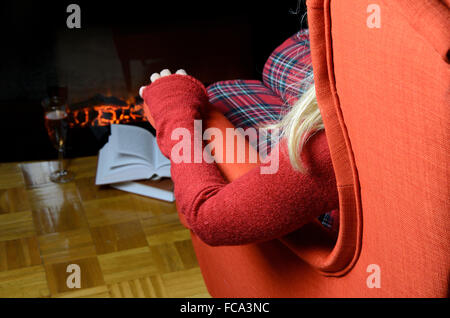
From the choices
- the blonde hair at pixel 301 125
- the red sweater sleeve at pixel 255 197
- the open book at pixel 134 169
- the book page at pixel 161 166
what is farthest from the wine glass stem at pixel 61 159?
the blonde hair at pixel 301 125

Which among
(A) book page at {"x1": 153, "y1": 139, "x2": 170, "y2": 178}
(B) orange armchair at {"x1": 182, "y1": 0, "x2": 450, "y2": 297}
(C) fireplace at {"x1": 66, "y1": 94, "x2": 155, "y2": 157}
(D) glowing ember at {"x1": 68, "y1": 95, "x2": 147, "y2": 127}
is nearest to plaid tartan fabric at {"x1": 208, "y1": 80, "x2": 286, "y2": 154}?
(B) orange armchair at {"x1": 182, "y1": 0, "x2": 450, "y2": 297}

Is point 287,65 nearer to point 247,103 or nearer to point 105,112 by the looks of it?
point 247,103

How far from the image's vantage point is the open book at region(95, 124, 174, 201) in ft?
4.84

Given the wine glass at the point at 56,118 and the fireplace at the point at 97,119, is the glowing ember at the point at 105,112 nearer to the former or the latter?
the fireplace at the point at 97,119

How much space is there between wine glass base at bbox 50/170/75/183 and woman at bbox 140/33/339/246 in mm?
981

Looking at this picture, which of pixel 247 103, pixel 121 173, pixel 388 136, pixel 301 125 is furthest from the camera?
pixel 121 173

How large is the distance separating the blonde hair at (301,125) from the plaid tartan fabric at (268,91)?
315 millimetres

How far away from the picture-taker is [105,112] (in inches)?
73.9

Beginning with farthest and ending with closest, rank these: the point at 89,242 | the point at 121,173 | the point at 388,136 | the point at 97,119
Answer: the point at 97,119 → the point at 121,173 → the point at 89,242 → the point at 388,136

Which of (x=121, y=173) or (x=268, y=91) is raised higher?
(x=268, y=91)

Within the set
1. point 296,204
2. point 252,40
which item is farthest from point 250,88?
point 252,40

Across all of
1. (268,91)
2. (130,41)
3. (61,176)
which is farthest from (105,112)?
(268,91)

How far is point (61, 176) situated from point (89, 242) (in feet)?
1.14

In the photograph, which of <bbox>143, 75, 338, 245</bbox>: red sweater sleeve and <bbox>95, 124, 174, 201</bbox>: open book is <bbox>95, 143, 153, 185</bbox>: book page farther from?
<bbox>143, 75, 338, 245</bbox>: red sweater sleeve
